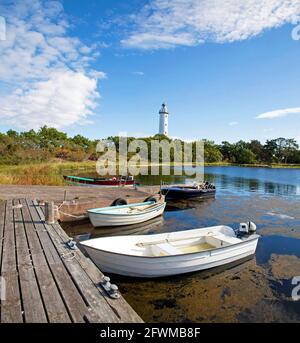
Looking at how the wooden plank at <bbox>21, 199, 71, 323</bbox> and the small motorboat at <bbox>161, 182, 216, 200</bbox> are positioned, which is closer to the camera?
the wooden plank at <bbox>21, 199, 71, 323</bbox>

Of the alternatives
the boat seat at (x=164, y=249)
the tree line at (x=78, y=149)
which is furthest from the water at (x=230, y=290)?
the tree line at (x=78, y=149)

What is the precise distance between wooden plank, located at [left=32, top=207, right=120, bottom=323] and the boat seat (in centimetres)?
268

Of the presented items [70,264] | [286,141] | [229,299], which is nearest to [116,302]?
[70,264]

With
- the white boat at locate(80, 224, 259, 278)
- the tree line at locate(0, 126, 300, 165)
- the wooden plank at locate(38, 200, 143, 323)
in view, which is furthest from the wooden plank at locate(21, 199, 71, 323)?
the tree line at locate(0, 126, 300, 165)

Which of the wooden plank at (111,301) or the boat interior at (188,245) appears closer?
the wooden plank at (111,301)

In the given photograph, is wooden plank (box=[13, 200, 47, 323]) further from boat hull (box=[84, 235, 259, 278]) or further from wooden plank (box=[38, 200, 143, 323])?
boat hull (box=[84, 235, 259, 278])

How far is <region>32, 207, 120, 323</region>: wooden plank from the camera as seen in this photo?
3295 mm

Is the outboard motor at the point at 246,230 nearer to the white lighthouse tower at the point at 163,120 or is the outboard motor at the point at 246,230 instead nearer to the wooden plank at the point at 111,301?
the wooden plank at the point at 111,301

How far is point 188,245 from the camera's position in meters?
8.45

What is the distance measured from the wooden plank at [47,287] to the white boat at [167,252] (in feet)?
4.37

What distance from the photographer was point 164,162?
6888 cm

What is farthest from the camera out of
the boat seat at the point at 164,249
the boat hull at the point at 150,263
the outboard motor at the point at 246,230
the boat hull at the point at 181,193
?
the boat hull at the point at 181,193

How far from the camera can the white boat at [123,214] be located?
1073cm
